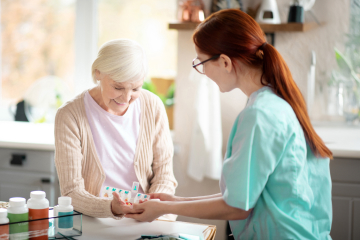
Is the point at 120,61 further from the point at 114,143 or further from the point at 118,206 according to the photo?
the point at 118,206

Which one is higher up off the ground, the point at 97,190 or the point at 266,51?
the point at 266,51

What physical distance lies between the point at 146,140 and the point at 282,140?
0.80 metres

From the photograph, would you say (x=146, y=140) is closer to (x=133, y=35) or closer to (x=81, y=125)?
(x=81, y=125)

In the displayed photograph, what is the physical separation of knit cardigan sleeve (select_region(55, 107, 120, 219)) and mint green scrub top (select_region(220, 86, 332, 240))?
510 millimetres

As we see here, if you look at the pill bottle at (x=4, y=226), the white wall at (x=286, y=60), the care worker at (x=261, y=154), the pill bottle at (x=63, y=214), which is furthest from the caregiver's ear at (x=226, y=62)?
the white wall at (x=286, y=60)

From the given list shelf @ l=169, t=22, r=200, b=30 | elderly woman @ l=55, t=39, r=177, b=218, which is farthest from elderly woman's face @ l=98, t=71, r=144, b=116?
shelf @ l=169, t=22, r=200, b=30

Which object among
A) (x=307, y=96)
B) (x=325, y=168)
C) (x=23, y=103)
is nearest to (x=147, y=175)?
(x=325, y=168)

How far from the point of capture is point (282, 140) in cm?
98

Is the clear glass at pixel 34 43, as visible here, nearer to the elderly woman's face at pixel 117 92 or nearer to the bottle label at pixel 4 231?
the elderly woman's face at pixel 117 92

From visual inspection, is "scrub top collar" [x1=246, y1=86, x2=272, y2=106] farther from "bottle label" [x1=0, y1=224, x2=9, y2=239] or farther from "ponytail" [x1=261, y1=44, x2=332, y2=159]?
"bottle label" [x1=0, y1=224, x2=9, y2=239]

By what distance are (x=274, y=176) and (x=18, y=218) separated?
685mm

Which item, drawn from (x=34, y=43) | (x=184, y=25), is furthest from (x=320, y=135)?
(x=34, y=43)

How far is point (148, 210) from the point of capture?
1161 mm

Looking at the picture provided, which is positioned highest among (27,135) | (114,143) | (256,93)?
(256,93)
